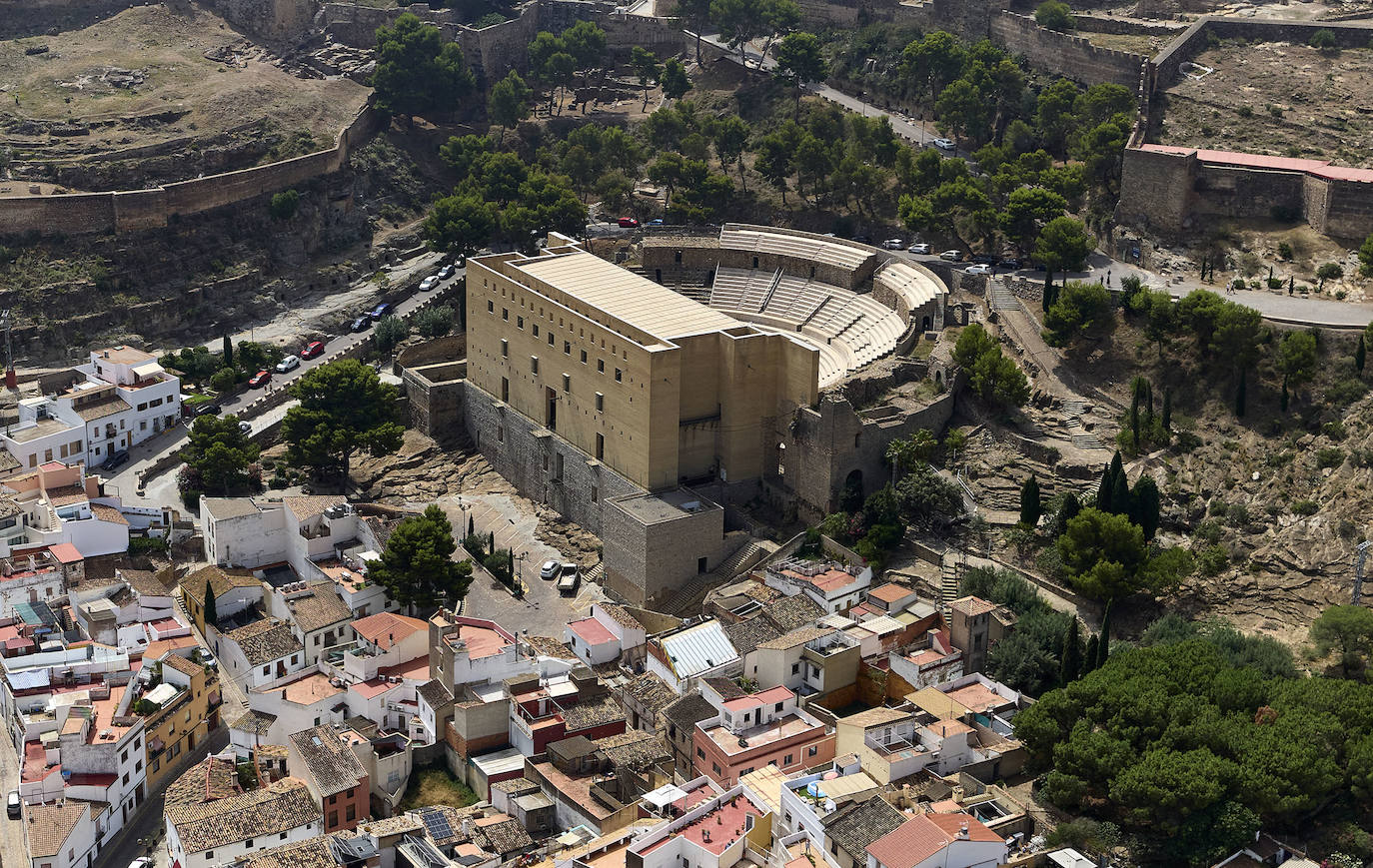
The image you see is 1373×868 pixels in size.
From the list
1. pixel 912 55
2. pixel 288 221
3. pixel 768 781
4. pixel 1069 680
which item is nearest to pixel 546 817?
Answer: pixel 768 781

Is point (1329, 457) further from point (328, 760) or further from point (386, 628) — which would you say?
point (328, 760)

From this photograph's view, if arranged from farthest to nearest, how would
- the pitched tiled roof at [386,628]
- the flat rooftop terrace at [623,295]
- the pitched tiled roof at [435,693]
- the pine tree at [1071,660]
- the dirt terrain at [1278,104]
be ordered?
the dirt terrain at [1278,104], the flat rooftop terrace at [623,295], the pitched tiled roof at [386,628], the pitched tiled roof at [435,693], the pine tree at [1071,660]

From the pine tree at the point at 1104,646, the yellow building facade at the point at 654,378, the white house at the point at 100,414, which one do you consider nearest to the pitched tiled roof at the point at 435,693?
the yellow building facade at the point at 654,378

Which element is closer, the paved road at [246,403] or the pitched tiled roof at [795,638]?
the pitched tiled roof at [795,638]

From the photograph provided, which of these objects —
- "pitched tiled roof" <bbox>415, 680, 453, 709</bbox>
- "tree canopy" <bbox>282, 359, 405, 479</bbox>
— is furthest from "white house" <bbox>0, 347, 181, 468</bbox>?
"pitched tiled roof" <bbox>415, 680, 453, 709</bbox>

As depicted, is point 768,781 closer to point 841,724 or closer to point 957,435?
point 841,724

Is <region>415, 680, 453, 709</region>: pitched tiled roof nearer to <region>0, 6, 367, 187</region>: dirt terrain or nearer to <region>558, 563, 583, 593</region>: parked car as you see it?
<region>558, 563, 583, 593</region>: parked car

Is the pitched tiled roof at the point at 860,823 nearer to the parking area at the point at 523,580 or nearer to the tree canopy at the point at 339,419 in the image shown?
the parking area at the point at 523,580
